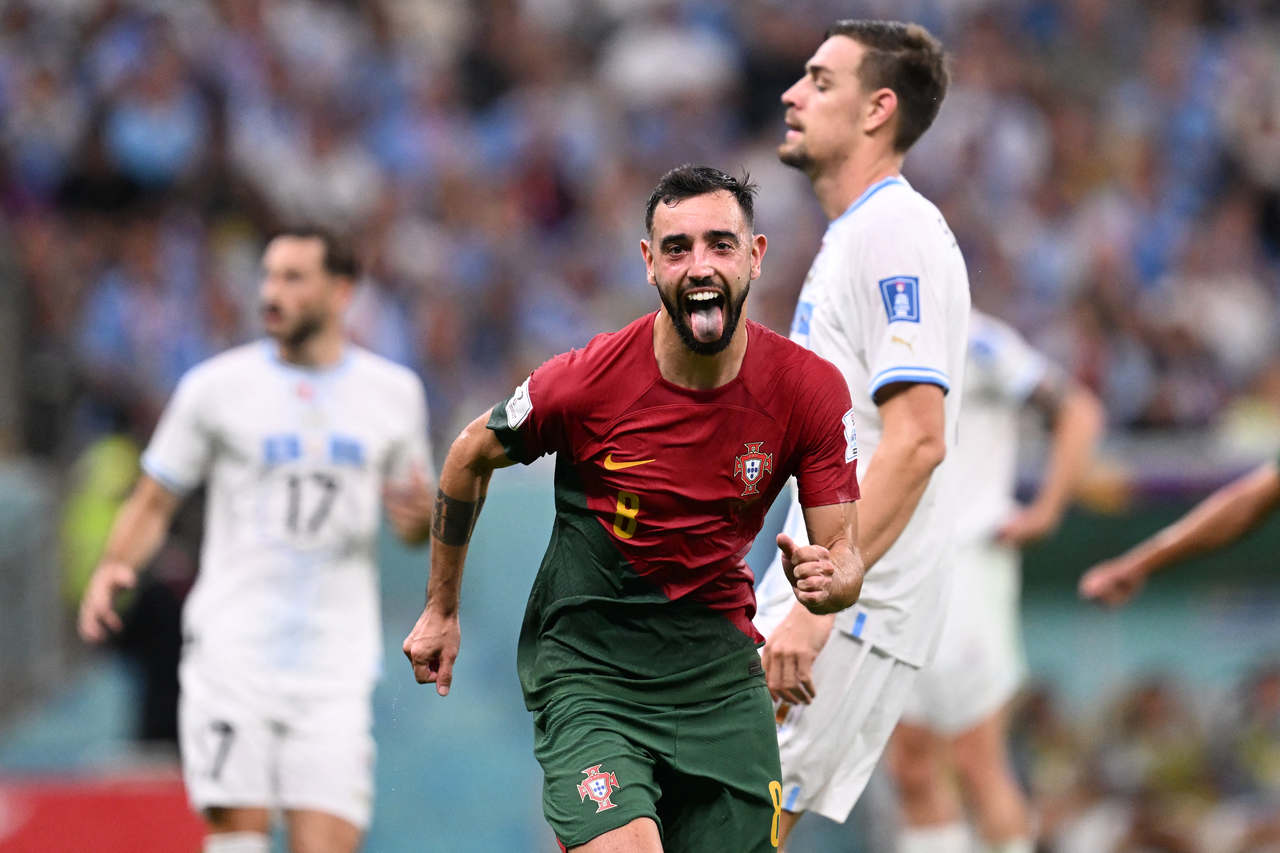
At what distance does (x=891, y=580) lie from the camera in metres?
5.38

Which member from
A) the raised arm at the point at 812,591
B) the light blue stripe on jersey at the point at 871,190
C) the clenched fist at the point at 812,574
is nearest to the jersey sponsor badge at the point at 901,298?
the light blue stripe on jersey at the point at 871,190

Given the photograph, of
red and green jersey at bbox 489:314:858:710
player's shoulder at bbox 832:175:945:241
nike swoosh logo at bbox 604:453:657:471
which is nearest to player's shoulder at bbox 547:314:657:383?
red and green jersey at bbox 489:314:858:710

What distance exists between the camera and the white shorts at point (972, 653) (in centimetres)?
786

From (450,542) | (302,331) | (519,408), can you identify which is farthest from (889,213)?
(302,331)

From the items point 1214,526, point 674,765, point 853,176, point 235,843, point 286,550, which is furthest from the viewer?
point 286,550

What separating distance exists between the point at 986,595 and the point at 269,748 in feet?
11.5

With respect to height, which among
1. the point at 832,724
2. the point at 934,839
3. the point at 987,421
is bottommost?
the point at 934,839

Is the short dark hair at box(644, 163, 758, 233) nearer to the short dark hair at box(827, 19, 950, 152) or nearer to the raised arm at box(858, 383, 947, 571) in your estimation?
the raised arm at box(858, 383, 947, 571)

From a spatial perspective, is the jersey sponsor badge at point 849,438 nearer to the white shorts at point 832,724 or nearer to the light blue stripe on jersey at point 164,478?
the white shorts at point 832,724

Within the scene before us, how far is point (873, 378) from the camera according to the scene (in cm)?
519

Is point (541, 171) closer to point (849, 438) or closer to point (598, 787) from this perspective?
point (849, 438)

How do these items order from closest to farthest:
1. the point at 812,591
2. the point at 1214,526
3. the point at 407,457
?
the point at 812,591, the point at 1214,526, the point at 407,457

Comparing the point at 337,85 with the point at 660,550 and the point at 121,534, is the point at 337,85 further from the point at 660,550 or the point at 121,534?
the point at 660,550

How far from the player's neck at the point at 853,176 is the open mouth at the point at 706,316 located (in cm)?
127
